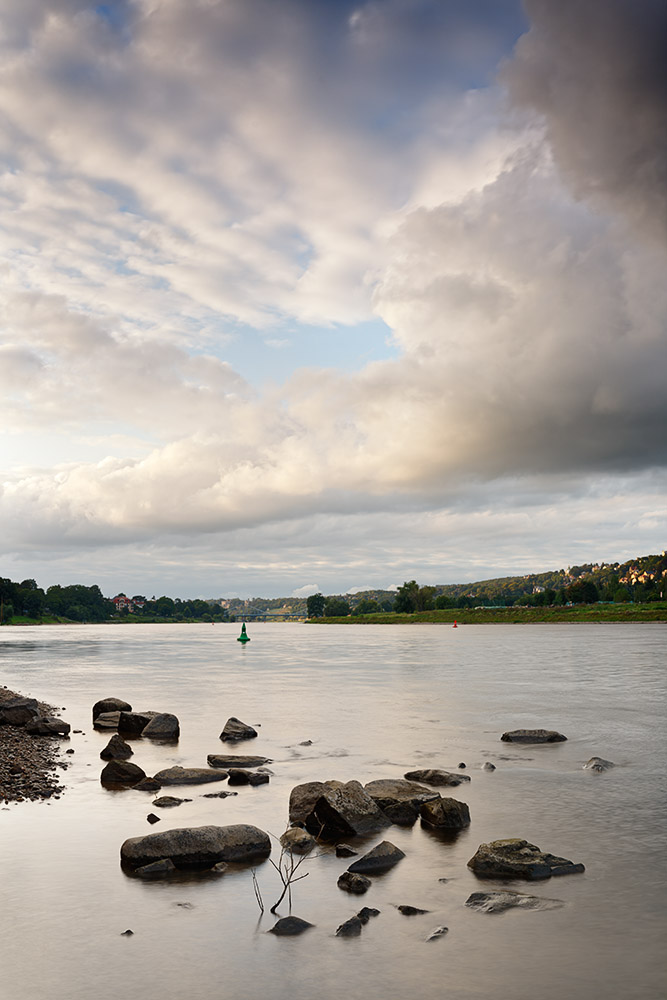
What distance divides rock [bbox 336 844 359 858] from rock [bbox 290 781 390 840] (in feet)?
2.53

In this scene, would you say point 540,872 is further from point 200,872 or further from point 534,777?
point 534,777

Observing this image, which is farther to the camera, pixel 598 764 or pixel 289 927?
pixel 598 764

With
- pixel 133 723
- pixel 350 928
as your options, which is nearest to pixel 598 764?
pixel 350 928

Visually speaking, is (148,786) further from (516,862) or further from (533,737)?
(533,737)

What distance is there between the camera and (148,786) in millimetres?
21750

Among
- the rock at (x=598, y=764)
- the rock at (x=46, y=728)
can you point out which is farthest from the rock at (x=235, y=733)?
the rock at (x=598, y=764)

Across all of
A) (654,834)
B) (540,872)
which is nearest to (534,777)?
(654,834)

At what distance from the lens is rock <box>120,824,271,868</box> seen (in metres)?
14.9

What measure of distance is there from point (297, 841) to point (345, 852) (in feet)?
3.37

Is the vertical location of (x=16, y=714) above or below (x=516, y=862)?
above

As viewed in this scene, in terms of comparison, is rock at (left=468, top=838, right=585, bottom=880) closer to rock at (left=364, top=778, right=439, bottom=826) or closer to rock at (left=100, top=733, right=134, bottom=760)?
rock at (left=364, top=778, right=439, bottom=826)

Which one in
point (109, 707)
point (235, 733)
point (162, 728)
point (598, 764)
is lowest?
point (598, 764)

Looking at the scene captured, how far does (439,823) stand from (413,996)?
7920 mm

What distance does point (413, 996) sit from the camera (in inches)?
402
